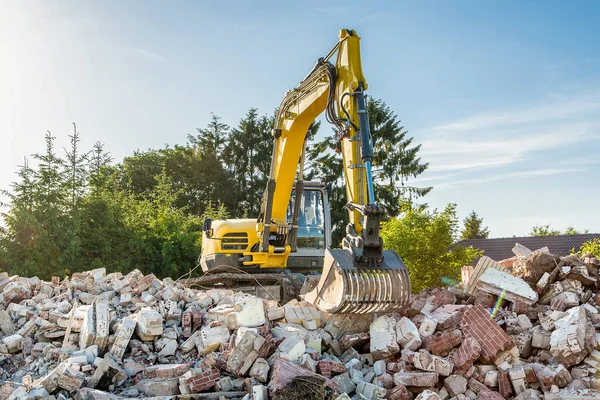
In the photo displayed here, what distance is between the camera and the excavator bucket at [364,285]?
600 centimetres

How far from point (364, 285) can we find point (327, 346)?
993mm

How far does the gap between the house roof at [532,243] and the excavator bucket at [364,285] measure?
740 inches

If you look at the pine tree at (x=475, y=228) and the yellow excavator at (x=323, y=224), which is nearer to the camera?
the yellow excavator at (x=323, y=224)

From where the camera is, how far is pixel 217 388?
215 inches

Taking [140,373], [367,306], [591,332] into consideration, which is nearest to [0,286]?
[140,373]

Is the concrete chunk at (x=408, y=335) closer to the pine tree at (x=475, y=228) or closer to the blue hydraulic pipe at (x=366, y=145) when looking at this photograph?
the blue hydraulic pipe at (x=366, y=145)

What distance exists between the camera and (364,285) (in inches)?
237

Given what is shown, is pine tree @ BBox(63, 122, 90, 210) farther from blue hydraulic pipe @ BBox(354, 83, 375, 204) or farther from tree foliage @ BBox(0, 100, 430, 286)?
blue hydraulic pipe @ BBox(354, 83, 375, 204)

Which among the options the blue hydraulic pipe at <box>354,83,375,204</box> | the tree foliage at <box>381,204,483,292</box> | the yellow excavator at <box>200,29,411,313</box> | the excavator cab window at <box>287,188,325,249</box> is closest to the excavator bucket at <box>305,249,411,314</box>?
the yellow excavator at <box>200,29,411,313</box>

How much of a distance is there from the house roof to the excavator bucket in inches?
Result: 740

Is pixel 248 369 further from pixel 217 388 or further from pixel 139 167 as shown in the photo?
pixel 139 167

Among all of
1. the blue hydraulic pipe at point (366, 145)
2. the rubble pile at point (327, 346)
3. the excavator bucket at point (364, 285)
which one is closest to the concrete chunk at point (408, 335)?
the rubble pile at point (327, 346)

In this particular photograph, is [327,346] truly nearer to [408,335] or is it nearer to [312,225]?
[408,335]

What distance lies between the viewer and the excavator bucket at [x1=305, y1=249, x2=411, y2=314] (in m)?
6.00
